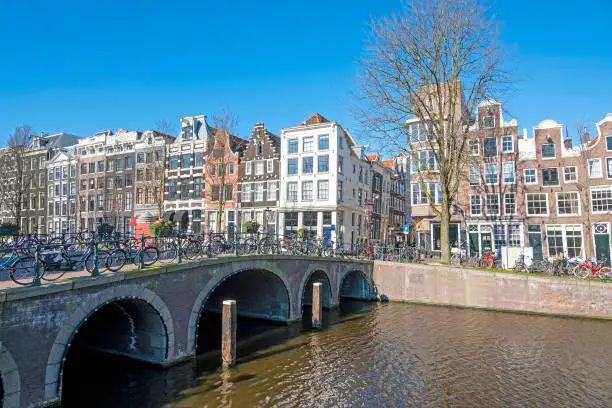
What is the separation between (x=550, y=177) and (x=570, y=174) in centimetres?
138

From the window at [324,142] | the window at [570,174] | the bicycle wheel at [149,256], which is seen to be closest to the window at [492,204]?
the window at [570,174]

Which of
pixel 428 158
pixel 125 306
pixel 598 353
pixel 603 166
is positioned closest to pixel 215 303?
pixel 125 306

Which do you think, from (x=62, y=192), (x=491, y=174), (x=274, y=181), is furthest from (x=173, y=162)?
(x=491, y=174)

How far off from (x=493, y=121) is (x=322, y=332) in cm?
2494

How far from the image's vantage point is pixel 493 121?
34.3 m

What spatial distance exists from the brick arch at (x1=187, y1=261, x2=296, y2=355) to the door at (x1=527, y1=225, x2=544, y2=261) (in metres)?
22.1

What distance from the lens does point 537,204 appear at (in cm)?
3294

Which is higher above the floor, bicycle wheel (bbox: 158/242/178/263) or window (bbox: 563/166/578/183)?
window (bbox: 563/166/578/183)

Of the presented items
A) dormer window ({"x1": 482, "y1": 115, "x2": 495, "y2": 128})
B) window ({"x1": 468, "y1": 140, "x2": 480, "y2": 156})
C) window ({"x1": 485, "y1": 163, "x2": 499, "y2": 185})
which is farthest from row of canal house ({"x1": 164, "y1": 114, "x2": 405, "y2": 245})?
dormer window ({"x1": 482, "y1": 115, "x2": 495, "y2": 128})

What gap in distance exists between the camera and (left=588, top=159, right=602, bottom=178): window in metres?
30.9

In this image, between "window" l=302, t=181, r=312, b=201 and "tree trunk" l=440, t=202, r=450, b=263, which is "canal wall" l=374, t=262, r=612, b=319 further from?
"window" l=302, t=181, r=312, b=201

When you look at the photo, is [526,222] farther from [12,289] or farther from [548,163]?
[12,289]

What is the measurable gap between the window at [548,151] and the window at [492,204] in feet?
16.0

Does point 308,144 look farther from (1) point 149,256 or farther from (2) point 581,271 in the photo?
(1) point 149,256
